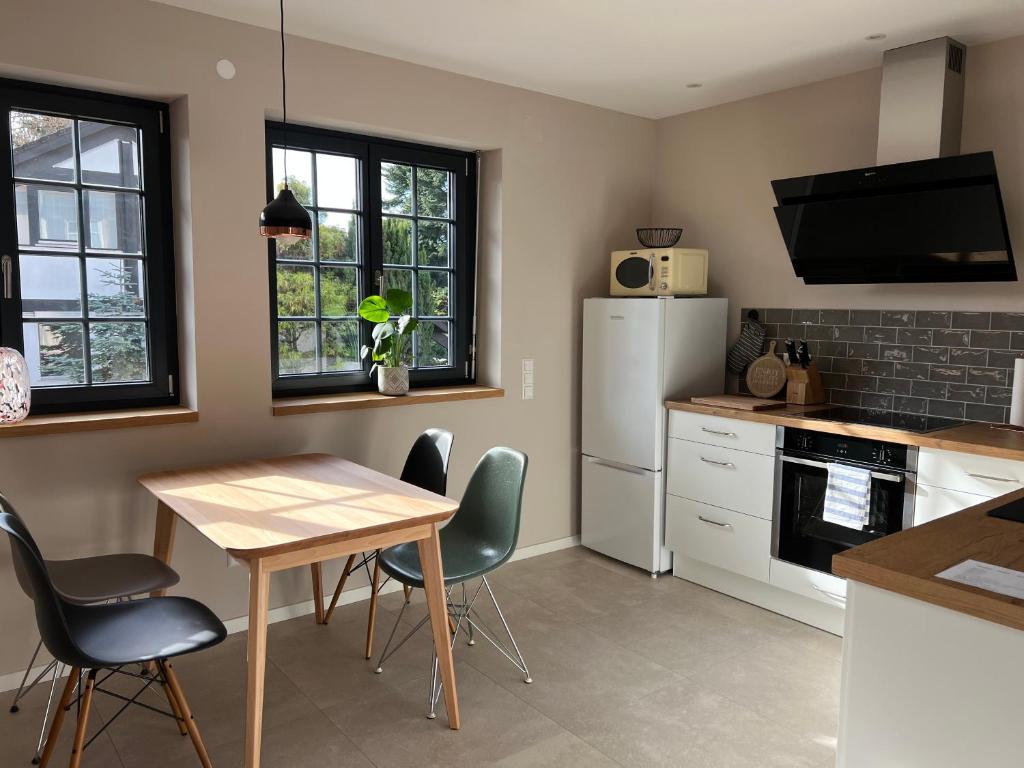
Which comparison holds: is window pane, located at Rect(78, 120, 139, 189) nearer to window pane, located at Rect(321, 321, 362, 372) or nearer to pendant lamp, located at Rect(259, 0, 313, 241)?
pendant lamp, located at Rect(259, 0, 313, 241)

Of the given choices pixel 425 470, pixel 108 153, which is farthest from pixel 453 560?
pixel 108 153

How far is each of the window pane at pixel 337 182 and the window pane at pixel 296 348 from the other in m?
0.59

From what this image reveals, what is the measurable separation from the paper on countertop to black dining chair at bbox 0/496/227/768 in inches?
71.5

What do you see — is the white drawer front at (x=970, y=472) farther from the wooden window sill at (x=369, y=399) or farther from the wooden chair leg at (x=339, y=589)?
the wooden chair leg at (x=339, y=589)

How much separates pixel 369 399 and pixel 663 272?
166cm

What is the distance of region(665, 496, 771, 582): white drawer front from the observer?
3.68 m

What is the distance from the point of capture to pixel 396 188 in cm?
396

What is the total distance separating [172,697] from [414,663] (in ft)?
3.29

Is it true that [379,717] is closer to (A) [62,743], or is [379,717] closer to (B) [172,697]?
(B) [172,697]

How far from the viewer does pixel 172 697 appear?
7.78 feet

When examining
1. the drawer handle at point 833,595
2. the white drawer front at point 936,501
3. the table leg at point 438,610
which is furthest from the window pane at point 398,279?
the white drawer front at point 936,501

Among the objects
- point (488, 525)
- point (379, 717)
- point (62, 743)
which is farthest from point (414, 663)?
point (62, 743)

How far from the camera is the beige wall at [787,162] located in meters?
3.32

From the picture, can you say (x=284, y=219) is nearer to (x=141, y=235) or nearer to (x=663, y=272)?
(x=141, y=235)
